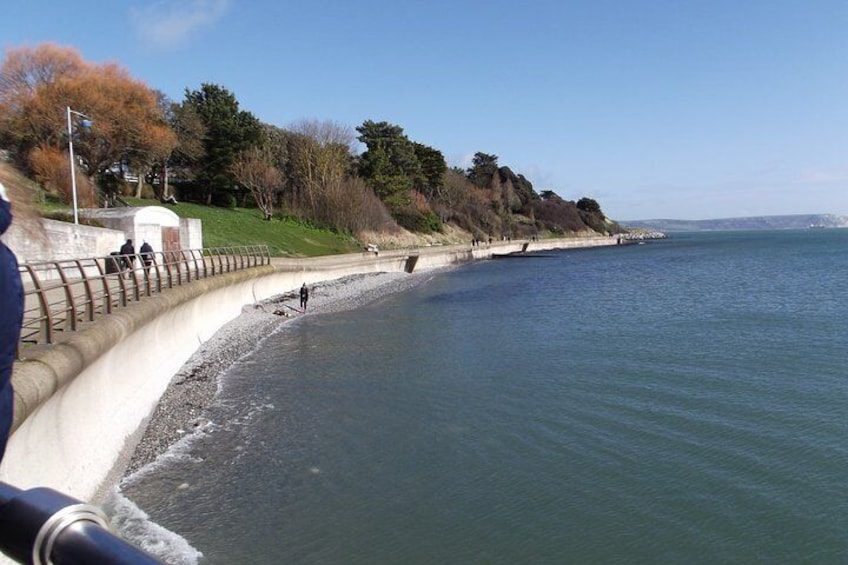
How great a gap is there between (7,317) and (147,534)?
7.62 m

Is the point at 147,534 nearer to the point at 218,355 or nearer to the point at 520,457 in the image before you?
the point at 520,457

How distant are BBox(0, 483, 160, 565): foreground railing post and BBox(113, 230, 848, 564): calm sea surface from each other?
24.1 feet

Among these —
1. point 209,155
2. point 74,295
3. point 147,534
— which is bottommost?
point 147,534

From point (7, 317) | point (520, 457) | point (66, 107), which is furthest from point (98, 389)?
point (66, 107)

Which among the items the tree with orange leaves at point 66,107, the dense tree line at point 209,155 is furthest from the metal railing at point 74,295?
the tree with orange leaves at point 66,107

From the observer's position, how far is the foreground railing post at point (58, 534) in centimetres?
143

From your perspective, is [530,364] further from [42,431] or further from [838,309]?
[838,309]

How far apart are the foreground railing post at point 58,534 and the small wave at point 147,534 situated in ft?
23.1

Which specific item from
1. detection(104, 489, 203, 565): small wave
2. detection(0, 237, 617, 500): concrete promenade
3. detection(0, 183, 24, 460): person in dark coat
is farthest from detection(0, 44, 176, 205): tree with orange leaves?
detection(0, 183, 24, 460): person in dark coat

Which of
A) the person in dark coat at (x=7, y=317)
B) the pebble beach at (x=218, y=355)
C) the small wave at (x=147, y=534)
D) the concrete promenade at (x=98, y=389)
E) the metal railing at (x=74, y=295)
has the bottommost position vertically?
the small wave at (x=147, y=534)

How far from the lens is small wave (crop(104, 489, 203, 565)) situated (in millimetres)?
8141

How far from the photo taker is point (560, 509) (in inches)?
379

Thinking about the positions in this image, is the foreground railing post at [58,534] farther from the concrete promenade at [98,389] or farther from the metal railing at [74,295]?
the concrete promenade at [98,389]

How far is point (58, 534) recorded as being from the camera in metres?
1.49
